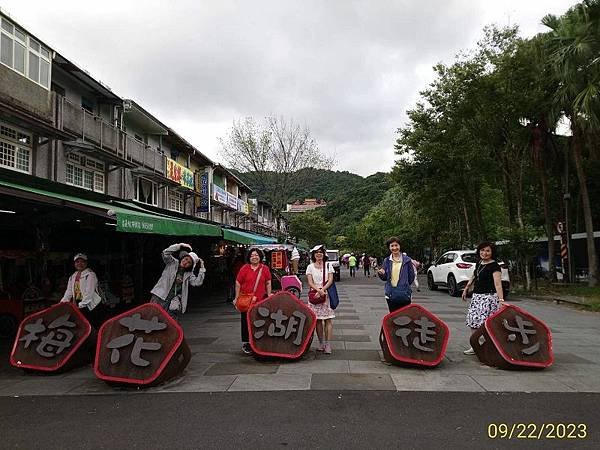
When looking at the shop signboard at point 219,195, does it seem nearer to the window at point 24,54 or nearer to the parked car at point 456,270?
the parked car at point 456,270

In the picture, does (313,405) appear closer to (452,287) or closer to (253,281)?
(253,281)

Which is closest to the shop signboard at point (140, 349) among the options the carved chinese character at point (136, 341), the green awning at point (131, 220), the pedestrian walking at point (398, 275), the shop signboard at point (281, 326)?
the carved chinese character at point (136, 341)

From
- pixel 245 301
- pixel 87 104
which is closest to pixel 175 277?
pixel 245 301

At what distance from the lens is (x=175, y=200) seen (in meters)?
27.2

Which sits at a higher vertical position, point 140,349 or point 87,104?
point 87,104

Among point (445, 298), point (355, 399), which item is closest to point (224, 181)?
point (445, 298)

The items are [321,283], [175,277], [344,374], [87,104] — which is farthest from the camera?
[87,104]

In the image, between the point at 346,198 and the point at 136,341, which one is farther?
the point at 346,198

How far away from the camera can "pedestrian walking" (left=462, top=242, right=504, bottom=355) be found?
6.77 m

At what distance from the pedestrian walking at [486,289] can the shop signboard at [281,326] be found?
7.35 ft

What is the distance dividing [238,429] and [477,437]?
195 centimetres
